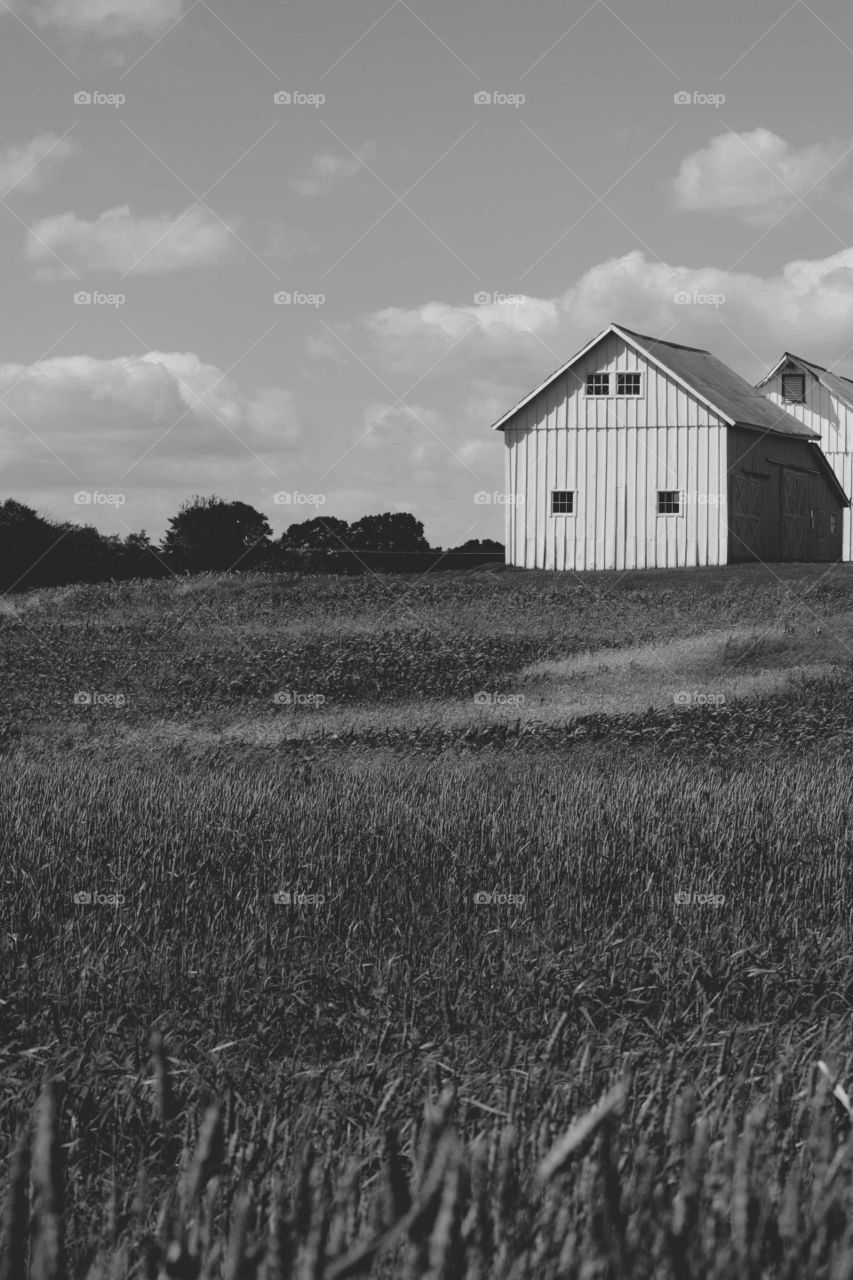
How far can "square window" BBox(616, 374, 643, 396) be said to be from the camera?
135 ft

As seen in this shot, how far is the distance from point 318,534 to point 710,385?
61.8 feet

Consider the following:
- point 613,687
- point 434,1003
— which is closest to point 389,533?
point 613,687

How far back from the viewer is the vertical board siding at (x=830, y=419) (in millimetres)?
51625

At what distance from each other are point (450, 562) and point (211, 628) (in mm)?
14482

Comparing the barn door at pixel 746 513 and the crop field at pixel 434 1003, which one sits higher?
the barn door at pixel 746 513

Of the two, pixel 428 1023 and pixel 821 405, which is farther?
pixel 821 405

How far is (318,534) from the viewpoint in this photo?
184 feet

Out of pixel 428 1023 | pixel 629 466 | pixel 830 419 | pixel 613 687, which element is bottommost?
pixel 428 1023

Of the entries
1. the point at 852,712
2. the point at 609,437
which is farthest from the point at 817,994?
the point at 609,437

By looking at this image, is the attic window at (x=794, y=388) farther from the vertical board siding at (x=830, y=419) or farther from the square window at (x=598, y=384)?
the square window at (x=598, y=384)

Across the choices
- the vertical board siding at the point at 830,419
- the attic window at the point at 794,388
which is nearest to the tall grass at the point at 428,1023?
the vertical board siding at the point at 830,419

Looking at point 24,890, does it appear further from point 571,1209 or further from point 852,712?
point 852,712

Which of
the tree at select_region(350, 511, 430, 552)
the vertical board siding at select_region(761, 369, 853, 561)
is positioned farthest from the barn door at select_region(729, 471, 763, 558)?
the tree at select_region(350, 511, 430, 552)

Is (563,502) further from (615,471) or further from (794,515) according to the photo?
(794,515)
